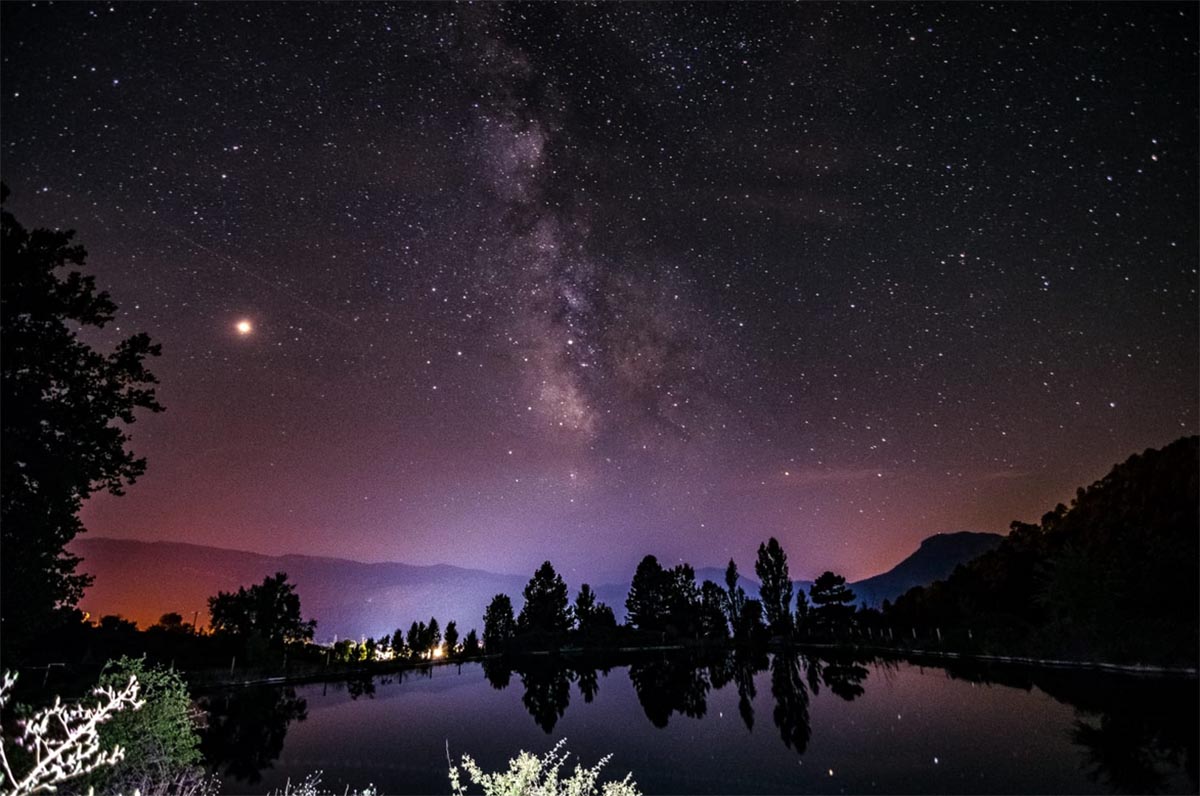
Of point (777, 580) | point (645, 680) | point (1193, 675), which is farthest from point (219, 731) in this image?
point (777, 580)

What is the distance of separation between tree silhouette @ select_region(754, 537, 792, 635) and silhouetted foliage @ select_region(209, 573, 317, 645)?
170ft

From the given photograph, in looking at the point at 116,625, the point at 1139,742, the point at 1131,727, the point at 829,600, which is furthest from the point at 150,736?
the point at 829,600

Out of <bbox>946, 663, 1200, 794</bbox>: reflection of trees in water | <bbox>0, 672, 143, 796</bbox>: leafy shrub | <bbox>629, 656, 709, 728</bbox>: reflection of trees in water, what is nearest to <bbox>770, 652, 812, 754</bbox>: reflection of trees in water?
<bbox>629, 656, 709, 728</bbox>: reflection of trees in water

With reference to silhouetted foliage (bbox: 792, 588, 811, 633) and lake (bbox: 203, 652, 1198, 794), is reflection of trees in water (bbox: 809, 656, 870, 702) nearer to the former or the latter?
lake (bbox: 203, 652, 1198, 794)

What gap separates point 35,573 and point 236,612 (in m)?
39.0

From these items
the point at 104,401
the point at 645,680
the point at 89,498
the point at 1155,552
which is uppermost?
the point at 104,401

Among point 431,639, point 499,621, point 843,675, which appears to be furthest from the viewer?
point 499,621

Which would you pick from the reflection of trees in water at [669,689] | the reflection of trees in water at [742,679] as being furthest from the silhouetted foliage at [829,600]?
the reflection of trees in water at [669,689]

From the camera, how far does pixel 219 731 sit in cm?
1873

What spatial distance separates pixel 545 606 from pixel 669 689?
4579cm

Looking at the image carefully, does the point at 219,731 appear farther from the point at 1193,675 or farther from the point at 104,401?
the point at 1193,675

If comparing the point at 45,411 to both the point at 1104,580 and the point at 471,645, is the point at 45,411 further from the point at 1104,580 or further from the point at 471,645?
the point at 471,645

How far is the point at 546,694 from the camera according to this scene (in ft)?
93.7

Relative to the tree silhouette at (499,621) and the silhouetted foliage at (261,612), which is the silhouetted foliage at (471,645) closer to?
the tree silhouette at (499,621)
